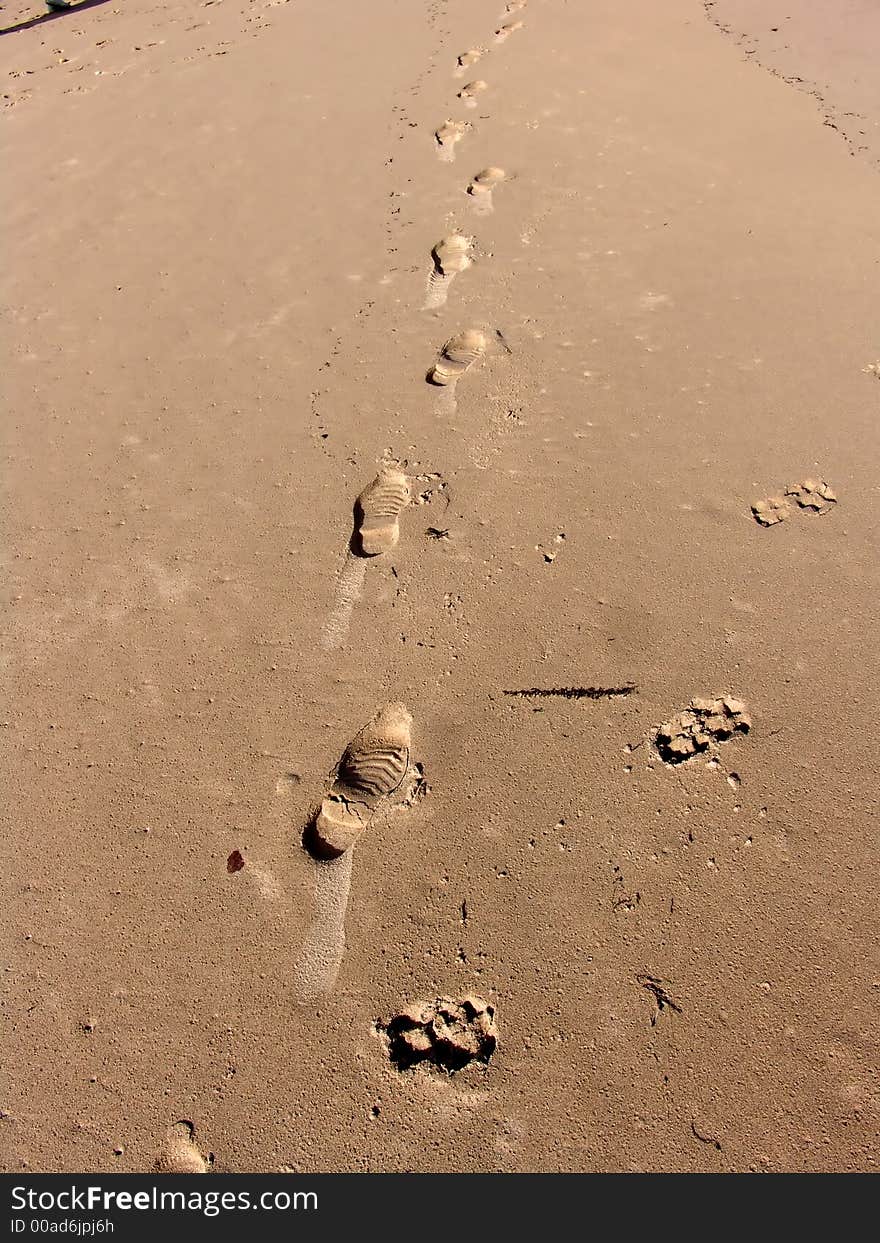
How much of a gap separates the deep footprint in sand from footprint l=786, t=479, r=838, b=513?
106cm

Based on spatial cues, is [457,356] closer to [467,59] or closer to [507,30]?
[467,59]

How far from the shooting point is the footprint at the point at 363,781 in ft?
7.79

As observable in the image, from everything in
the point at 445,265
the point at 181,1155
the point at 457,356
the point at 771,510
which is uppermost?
the point at 445,265

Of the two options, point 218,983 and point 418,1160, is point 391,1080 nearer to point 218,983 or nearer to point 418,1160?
point 418,1160

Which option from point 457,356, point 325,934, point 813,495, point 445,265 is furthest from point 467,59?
point 325,934

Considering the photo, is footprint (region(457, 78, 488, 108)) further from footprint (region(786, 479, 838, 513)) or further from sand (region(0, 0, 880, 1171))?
footprint (region(786, 479, 838, 513))

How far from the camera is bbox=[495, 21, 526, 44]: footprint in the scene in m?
6.46

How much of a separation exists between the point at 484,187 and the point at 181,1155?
5.40 m

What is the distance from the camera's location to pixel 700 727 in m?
2.46

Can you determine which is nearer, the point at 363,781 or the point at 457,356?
the point at 363,781

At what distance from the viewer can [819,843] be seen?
2215 millimetres

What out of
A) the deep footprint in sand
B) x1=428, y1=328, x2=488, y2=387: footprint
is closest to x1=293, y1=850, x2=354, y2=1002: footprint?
the deep footprint in sand

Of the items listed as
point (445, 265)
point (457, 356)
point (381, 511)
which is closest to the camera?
point (381, 511)

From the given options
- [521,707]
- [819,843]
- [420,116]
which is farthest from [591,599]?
[420,116]
